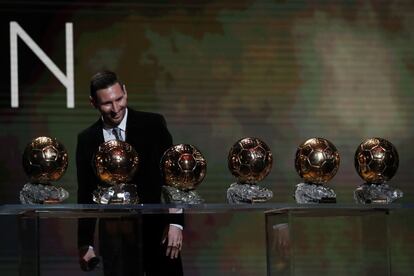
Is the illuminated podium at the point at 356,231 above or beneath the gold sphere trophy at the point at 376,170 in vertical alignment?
beneath

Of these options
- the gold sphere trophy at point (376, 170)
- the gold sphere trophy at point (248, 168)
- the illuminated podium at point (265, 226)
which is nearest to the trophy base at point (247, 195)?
the gold sphere trophy at point (248, 168)

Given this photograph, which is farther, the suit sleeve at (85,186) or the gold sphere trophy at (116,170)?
the gold sphere trophy at (116,170)

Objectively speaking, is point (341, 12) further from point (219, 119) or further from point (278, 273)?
point (278, 273)

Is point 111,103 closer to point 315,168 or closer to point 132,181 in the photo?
point 132,181

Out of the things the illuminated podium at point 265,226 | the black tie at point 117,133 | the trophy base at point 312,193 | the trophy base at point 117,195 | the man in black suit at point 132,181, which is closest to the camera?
the illuminated podium at point 265,226

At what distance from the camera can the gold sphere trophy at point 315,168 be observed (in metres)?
3.36

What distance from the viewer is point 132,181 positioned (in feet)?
12.3

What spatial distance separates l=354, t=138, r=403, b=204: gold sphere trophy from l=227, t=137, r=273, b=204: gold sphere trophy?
312 mm

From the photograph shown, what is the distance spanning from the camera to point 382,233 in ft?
10.2

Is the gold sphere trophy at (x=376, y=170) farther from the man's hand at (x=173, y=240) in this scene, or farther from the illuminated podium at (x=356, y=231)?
the man's hand at (x=173, y=240)

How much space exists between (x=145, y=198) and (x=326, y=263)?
1145 mm

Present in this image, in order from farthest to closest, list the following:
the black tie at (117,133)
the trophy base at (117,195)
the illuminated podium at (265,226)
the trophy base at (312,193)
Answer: the black tie at (117,133)
the trophy base at (312,193)
the trophy base at (117,195)
the illuminated podium at (265,226)

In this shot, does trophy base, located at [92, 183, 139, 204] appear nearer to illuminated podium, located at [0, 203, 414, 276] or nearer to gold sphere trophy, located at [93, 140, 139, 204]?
gold sphere trophy, located at [93, 140, 139, 204]

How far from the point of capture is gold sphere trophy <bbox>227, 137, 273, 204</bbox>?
339 centimetres
